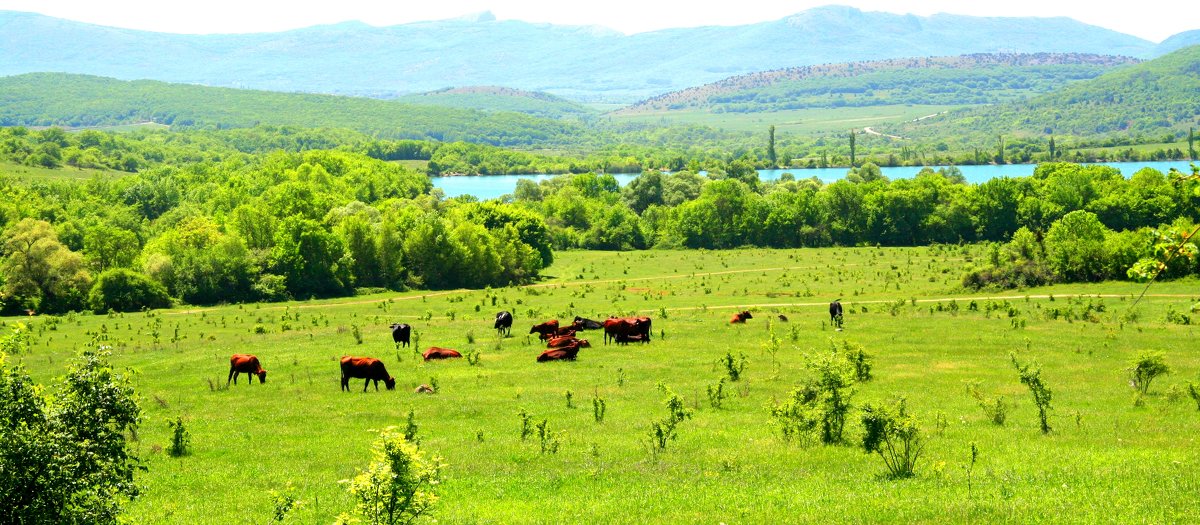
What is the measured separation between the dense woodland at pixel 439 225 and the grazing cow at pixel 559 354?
79.2 feet

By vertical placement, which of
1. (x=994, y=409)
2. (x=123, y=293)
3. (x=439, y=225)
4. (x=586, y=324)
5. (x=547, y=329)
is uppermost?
(x=439, y=225)

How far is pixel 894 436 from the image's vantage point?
66.5 ft

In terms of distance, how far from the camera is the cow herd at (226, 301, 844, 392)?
30734 millimetres

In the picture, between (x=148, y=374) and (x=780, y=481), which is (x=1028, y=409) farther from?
(x=148, y=374)

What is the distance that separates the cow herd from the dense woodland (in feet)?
68.9

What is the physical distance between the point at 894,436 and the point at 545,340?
2207 centimetres

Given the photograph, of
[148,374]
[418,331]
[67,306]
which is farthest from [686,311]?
[67,306]

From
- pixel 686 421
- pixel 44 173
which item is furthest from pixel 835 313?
pixel 44 173

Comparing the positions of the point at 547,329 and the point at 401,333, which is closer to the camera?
the point at 401,333

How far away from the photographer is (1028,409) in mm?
26094

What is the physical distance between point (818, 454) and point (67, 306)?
56521 mm

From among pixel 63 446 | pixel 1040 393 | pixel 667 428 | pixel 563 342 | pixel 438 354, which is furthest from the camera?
pixel 563 342

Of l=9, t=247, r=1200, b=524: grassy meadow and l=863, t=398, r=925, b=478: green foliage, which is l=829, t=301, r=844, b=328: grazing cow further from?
l=863, t=398, r=925, b=478: green foliage

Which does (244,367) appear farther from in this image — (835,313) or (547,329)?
(835,313)
